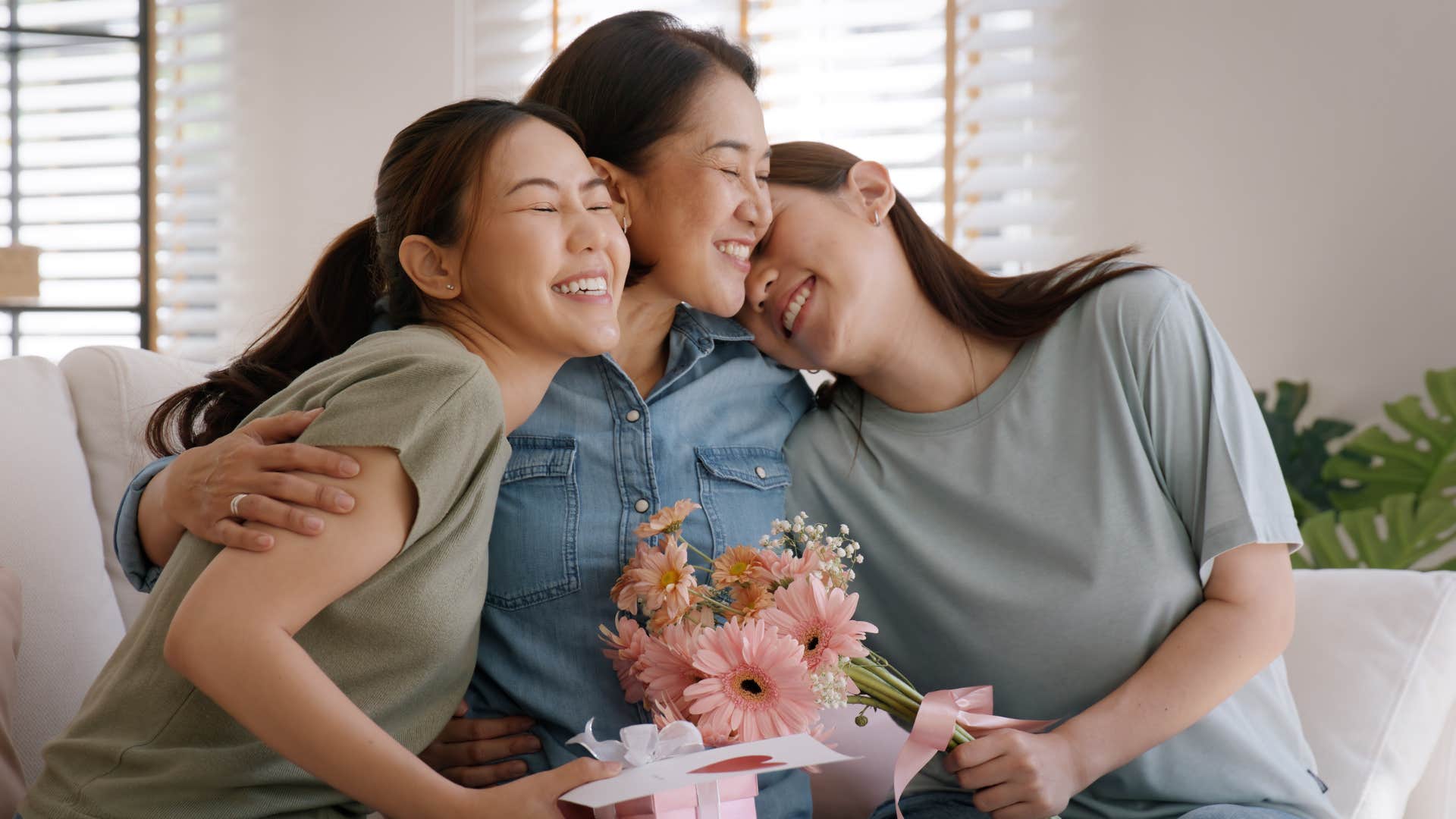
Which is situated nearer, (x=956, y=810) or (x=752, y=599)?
(x=752, y=599)

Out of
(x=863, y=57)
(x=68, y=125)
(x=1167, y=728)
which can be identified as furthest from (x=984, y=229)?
(x=68, y=125)

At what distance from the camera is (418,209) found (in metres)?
1.33

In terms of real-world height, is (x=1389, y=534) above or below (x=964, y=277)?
below

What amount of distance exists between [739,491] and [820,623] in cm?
43

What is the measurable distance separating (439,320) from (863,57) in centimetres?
268

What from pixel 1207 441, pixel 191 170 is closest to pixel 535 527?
pixel 1207 441

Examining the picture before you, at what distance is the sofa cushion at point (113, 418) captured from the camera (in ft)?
5.77

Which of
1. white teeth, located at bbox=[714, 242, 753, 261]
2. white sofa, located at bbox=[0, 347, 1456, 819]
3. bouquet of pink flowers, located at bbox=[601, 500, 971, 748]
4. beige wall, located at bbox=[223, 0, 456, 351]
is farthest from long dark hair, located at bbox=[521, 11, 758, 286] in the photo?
beige wall, located at bbox=[223, 0, 456, 351]

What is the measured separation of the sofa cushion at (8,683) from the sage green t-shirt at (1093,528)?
1057 millimetres

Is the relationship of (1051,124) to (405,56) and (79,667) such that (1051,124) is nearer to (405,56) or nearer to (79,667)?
(405,56)

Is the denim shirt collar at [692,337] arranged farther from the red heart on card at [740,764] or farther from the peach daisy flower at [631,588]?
the red heart on card at [740,764]

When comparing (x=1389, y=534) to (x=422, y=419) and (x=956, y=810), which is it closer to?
(x=956, y=810)

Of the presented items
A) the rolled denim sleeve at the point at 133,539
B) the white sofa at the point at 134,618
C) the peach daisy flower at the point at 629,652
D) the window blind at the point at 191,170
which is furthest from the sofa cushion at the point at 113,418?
the window blind at the point at 191,170

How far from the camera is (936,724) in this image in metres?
1.21
